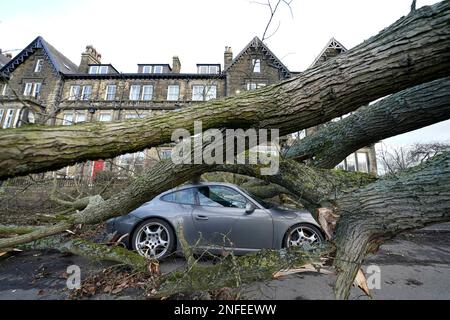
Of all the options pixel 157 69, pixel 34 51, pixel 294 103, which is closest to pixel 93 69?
pixel 34 51

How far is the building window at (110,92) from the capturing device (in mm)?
22531

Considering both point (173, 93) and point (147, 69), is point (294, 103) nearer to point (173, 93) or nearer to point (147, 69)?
point (173, 93)

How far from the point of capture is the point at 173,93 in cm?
2250

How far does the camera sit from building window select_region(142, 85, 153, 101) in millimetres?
22484

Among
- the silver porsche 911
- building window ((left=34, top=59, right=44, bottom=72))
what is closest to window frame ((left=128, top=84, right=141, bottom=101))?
building window ((left=34, top=59, right=44, bottom=72))

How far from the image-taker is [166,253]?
4445 mm

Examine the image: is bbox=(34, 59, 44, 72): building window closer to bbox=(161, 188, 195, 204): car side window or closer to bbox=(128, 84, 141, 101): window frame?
bbox=(128, 84, 141, 101): window frame

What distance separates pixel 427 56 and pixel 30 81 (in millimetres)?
29762

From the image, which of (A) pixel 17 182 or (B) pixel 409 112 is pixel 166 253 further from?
(A) pixel 17 182

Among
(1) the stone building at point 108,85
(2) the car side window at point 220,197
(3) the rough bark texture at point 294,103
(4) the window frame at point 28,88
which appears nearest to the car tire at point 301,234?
(2) the car side window at point 220,197

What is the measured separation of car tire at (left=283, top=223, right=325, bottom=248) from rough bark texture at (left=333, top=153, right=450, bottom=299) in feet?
8.20

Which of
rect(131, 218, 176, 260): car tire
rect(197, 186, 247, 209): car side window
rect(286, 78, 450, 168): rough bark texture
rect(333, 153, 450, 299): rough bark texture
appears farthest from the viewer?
rect(197, 186, 247, 209): car side window

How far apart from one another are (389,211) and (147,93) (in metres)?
23.5

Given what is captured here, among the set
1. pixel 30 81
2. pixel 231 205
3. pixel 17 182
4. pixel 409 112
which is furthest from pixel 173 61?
pixel 409 112
